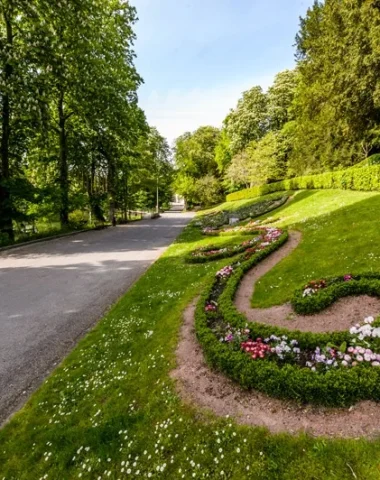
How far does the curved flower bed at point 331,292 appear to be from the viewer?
21.1 ft

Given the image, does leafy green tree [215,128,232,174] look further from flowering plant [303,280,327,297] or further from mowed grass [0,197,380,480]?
mowed grass [0,197,380,480]

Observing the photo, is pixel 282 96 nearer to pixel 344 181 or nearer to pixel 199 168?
pixel 199 168

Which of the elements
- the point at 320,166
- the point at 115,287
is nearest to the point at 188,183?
the point at 320,166

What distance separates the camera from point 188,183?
67812 mm

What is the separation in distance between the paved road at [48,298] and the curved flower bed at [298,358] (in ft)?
11.5

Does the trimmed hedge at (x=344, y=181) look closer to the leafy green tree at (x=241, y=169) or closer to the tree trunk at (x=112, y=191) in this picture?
the leafy green tree at (x=241, y=169)

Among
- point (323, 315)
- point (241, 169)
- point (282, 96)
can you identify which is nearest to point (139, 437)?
point (323, 315)

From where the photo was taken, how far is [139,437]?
404cm

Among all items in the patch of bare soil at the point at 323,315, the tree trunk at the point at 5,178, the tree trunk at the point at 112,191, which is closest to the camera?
the patch of bare soil at the point at 323,315

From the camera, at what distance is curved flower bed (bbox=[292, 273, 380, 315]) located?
6.43 metres

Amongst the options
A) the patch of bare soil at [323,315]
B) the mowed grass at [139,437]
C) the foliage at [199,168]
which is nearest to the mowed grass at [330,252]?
the patch of bare soil at [323,315]

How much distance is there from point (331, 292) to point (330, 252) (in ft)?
12.4

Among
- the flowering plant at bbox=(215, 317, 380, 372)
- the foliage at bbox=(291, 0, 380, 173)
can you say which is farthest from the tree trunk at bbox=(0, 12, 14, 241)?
the foliage at bbox=(291, 0, 380, 173)

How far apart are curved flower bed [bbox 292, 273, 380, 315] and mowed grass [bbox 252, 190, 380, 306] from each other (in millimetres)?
585
